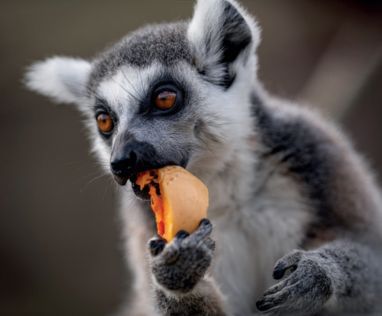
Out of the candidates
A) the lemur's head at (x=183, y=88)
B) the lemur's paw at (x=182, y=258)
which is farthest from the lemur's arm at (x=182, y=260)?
the lemur's head at (x=183, y=88)

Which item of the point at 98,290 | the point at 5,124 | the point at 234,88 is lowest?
the point at 98,290

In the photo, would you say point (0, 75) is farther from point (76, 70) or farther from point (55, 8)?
point (76, 70)

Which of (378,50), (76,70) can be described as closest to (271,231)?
(76,70)

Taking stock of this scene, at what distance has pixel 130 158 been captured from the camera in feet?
12.3

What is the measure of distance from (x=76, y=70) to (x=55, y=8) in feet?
21.3

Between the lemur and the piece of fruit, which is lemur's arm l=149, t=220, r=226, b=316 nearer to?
the piece of fruit

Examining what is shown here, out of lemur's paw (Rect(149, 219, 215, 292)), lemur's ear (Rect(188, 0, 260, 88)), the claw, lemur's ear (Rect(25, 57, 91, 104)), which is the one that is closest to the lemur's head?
lemur's ear (Rect(188, 0, 260, 88))

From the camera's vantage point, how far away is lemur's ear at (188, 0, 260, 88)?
4.46 meters

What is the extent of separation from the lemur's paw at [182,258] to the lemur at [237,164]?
0.41m

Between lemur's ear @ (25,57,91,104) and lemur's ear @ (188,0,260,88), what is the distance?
1.08 metres

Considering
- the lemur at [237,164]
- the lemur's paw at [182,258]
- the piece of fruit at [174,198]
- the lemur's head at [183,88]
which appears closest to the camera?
the lemur's paw at [182,258]

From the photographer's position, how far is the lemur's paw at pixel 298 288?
12.4 feet

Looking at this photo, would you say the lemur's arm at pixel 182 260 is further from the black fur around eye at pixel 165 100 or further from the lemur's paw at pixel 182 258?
the black fur around eye at pixel 165 100

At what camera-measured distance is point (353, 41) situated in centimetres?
988
